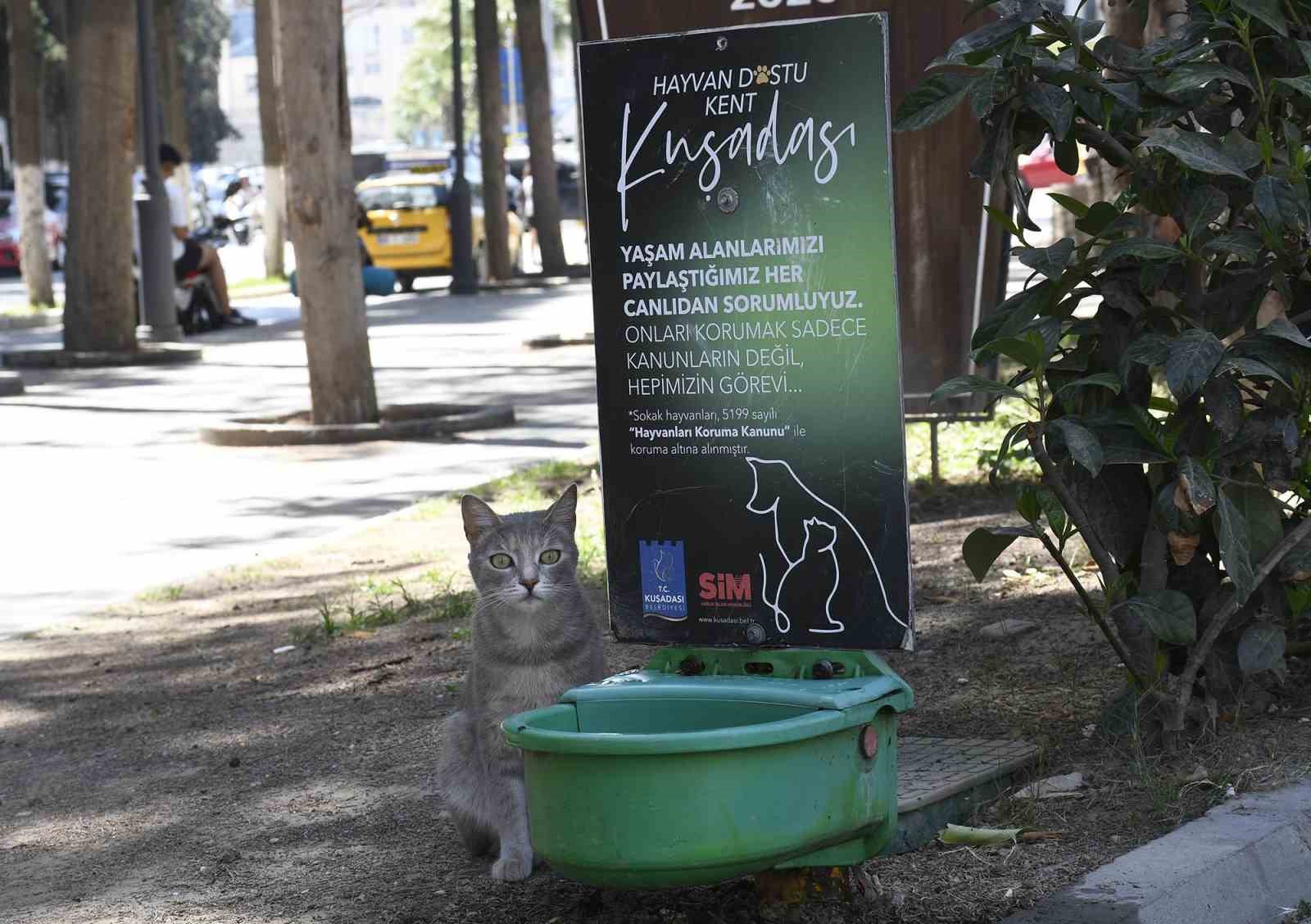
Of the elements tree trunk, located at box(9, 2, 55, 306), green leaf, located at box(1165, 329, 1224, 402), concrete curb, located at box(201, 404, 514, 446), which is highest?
tree trunk, located at box(9, 2, 55, 306)

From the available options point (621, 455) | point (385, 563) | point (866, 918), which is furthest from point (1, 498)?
point (866, 918)

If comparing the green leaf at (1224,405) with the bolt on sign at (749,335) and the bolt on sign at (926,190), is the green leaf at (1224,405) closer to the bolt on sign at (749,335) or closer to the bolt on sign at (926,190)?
the bolt on sign at (749,335)

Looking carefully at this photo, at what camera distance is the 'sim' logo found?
4.07 meters

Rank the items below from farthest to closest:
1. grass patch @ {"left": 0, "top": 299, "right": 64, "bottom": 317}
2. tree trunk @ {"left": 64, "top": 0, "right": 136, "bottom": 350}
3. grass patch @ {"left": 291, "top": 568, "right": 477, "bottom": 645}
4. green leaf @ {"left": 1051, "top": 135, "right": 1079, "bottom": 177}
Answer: grass patch @ {"left": 0, "top": 299, "right": 64, "bottom": 317}, tree trunk @ {"left": 64, "top": 0, "right": 136, "bottom": 350}, grass patch @ {"left": 291, "top": 568, "right": 477, "bottom": 645}, green leaf @ {"left": 1051, "top": 135, "right": 1079, "bottom": 177}

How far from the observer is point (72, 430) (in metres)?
14.1

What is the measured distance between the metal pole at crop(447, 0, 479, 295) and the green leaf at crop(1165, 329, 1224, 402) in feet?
82.6

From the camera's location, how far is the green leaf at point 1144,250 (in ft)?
13.8

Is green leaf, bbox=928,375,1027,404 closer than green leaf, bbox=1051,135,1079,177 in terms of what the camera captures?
Yes

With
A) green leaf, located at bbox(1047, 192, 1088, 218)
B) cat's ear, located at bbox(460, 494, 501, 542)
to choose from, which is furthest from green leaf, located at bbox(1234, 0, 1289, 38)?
cat's ear, located at bbox(460, 494, 501, 542)

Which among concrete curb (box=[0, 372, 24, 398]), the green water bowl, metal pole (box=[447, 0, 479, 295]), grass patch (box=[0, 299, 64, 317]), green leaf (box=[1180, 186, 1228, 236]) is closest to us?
the green water bowl

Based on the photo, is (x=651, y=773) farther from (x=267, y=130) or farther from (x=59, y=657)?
(x=267, y=130)

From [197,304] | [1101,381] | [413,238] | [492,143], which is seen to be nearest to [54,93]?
[413,238]

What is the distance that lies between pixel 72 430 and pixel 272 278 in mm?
20181

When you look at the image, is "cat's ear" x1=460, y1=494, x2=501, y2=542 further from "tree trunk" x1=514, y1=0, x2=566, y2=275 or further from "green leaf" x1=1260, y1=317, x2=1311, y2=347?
"tree trunk" x1=514, y1=0, x2=566, y2=275
